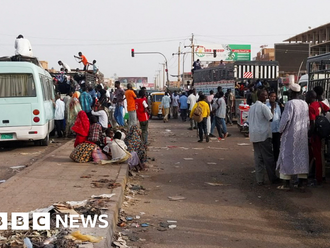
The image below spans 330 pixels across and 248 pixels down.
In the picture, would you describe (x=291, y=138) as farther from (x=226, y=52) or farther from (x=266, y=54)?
(x=226, y=52)

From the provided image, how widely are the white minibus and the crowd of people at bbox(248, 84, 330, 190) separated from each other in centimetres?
724

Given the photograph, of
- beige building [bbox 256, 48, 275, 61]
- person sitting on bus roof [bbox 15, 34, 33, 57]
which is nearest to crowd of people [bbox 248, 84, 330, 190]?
person sitting on bus roof [bbox 15, 34, 33, 57]

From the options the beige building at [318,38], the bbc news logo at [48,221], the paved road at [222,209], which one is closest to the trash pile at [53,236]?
the bbc news logo at [48,221]

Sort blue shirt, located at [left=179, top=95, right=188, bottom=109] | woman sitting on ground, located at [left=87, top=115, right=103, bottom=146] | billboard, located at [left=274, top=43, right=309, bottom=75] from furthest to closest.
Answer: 1. billboard, located at [left=274, top=43, right=309, bottom=75]
2. blue shirt, located at [left=179, top=95, right=188, bottom=109]
3. woman sitting on ground, located at [left=87, top=115, right=103, bottom=146]

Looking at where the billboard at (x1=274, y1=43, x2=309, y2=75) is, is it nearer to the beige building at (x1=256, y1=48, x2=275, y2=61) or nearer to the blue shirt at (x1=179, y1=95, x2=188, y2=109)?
the beige building at (x1=256, y1=48, x2=275, y2=61)

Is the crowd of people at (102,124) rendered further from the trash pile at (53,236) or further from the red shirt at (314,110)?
the trash pile at (53,236)

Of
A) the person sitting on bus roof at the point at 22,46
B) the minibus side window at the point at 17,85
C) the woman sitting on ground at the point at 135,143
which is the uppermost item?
the person sitting on bus roof at the point at 22,46

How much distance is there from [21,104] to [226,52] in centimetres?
6868

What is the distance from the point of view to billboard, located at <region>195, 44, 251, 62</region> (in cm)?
7800

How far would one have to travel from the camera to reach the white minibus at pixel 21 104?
13898 mm

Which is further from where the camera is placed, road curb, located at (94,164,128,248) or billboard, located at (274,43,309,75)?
billboard, located at (274,43,309,75)

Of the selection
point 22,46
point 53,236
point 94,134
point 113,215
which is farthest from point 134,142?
point 22,46

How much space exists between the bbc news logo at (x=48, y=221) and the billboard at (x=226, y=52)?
72824 millimetres

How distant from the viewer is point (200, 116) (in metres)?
16.1
